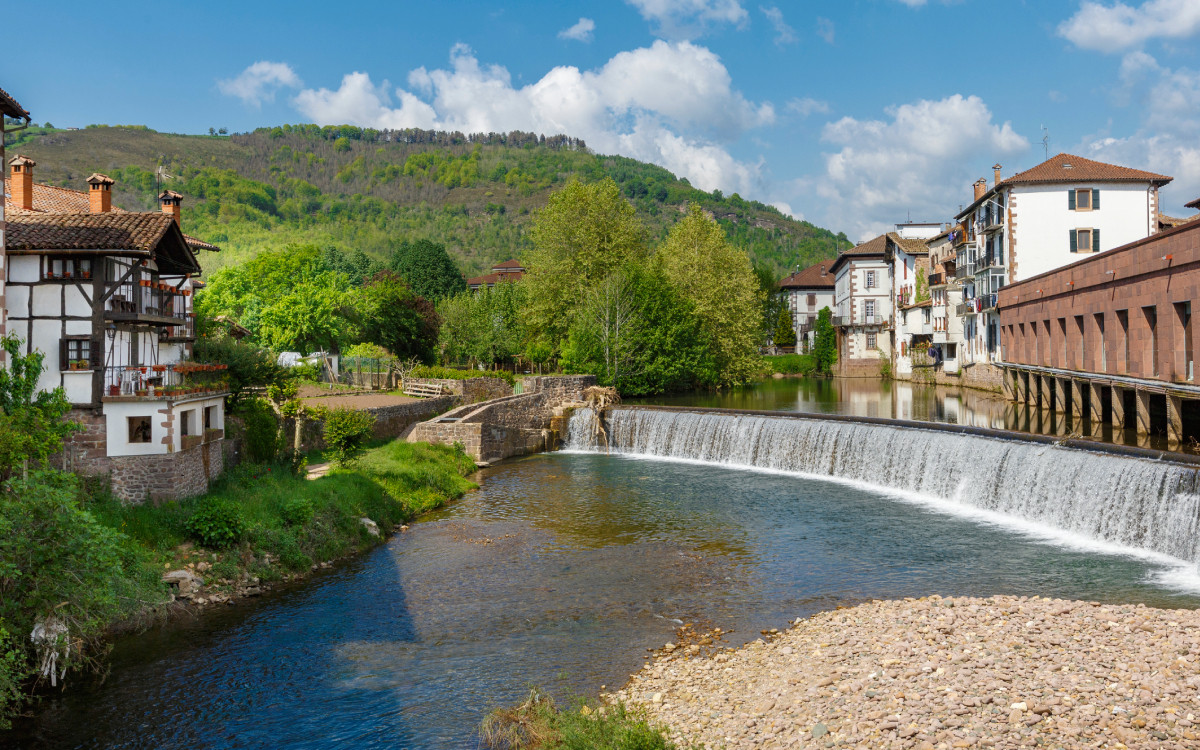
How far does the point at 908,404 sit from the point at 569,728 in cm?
4146

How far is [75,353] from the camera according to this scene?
20203mm

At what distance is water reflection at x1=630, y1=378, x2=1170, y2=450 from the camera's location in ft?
98.2

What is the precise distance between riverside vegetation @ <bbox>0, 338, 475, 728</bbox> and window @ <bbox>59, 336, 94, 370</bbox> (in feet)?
4.70

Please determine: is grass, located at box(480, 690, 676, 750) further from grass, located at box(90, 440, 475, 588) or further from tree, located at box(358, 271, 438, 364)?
tree, located at box(358, 271, 438, 364)

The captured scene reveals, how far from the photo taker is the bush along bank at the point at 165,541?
12.2 metres

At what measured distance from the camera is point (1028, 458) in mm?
22734

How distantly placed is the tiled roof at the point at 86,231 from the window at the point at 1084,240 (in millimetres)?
45834

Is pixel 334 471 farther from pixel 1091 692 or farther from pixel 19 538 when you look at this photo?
pixel 1091 692

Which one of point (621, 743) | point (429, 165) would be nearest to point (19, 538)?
point (621, 743)

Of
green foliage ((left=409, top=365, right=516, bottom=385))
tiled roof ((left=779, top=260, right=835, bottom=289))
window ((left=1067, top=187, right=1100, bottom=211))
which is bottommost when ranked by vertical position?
green foliage ((left=409, top=365, right=516, bottom=385))

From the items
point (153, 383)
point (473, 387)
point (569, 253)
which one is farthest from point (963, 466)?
point (569, 253)

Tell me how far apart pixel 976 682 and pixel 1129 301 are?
79.6ft

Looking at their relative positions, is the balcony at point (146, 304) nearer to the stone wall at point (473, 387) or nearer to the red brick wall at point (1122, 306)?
the stone wall at point (473, 387)

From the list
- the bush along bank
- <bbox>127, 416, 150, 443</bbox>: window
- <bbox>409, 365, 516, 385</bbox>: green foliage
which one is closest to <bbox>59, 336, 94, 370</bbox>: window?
<bbox>127, 416, 150, 443</bbox>: window
